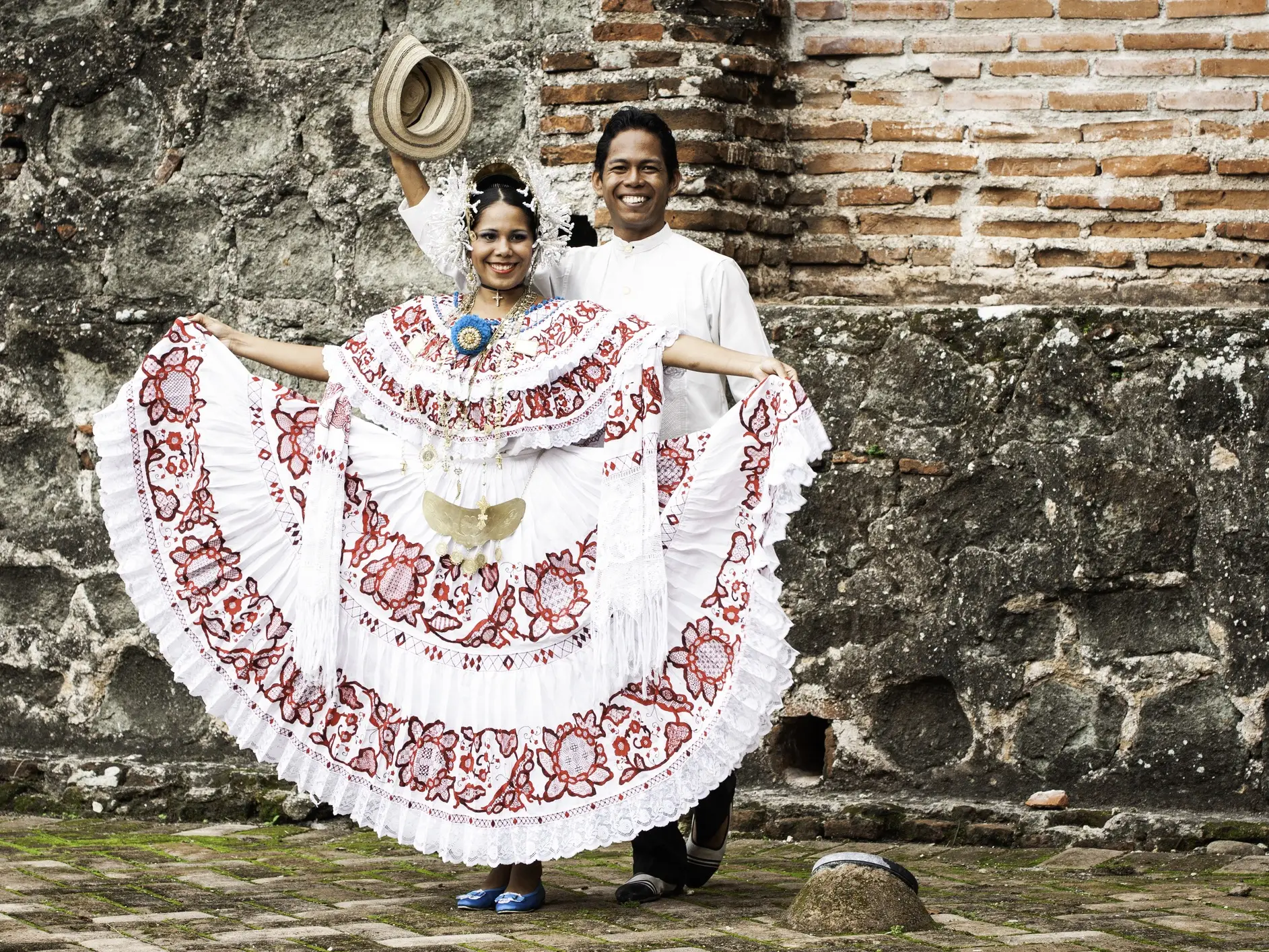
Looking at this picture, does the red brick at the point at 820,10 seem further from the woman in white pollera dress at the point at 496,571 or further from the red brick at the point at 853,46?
the woman in white pollera dress at the point at 496,571

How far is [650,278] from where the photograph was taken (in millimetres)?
4711

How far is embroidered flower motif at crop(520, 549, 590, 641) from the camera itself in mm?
4398

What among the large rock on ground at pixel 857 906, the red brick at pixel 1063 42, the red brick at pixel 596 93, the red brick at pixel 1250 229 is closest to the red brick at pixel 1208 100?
the red brick at pixel 1063 42

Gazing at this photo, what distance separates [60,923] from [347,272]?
8.25 ft

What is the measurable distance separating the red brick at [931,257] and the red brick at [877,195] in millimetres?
155

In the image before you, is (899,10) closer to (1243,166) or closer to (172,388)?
(1243,166)

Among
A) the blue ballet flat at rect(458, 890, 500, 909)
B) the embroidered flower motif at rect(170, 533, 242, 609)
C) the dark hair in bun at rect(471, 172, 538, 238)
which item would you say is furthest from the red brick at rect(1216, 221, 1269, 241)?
the embroidered flower motif at rect(170, 533, 242, 609)

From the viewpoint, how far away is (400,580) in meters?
4.49

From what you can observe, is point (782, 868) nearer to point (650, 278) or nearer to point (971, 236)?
point (650, 278)

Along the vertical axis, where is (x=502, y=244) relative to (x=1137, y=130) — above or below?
below

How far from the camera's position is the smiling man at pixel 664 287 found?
4617mm

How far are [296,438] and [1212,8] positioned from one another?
9.76ft

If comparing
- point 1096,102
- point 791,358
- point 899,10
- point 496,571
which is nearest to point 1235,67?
point 1096,102

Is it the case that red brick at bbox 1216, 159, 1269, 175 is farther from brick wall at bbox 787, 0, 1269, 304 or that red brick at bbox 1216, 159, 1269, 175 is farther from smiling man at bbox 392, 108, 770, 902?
smiling man at bbox 392, 108, 770, 902
